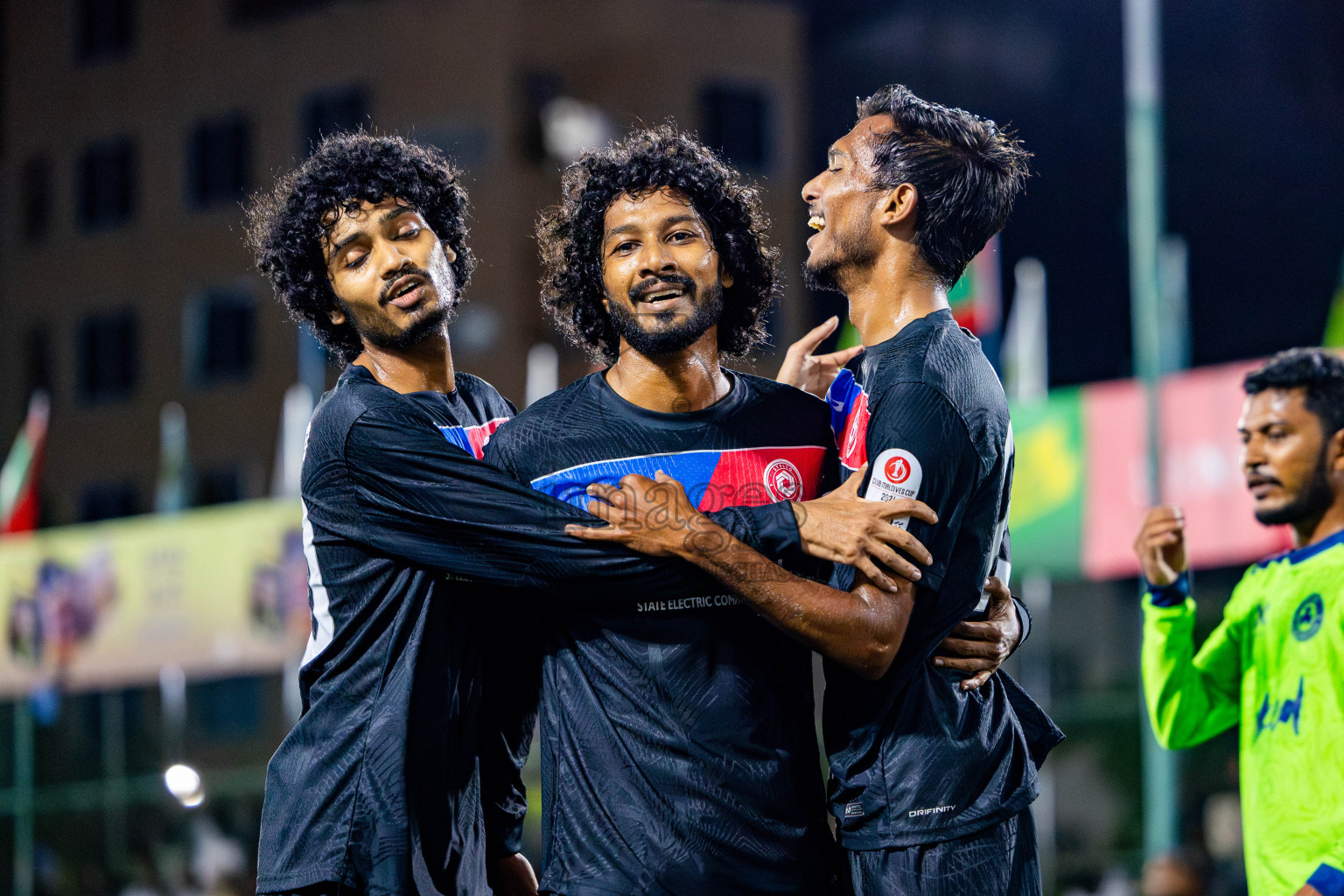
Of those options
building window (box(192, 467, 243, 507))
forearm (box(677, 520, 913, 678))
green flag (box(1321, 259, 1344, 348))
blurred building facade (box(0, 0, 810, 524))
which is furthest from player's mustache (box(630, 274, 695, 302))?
building window (box(192, 467, 243, 507))

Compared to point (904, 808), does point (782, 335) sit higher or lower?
higher

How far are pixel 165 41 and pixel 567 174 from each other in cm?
3061

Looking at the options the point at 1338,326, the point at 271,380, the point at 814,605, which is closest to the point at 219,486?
the point at 271,380

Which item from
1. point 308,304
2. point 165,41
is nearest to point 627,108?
point 165,41

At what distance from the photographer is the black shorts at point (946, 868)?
3410 millimetres

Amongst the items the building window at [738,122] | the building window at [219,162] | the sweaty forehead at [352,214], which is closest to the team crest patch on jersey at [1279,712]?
the sweaty forehead at [352,214]

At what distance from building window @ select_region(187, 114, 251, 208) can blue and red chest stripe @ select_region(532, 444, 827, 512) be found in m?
28.3

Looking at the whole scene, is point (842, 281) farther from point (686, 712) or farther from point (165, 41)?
point (165, 41)

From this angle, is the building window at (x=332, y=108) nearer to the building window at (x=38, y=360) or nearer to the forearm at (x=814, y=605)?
the building window at (x=38, y=360)

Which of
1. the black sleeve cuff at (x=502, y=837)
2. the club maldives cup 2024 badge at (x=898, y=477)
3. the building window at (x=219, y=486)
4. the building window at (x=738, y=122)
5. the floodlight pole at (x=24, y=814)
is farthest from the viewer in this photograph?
Answer: the building window at (x=219, y=486)

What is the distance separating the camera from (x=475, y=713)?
3.79 meters

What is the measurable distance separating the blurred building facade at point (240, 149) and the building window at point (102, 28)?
0.06 m

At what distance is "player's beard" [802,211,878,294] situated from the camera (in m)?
3.84

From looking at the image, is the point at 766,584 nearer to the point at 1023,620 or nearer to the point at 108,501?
the point at 1023,620
